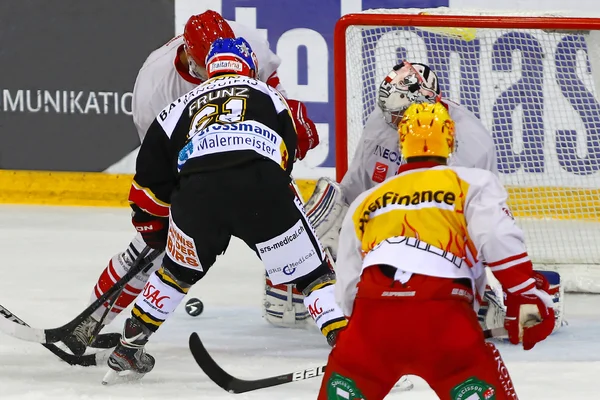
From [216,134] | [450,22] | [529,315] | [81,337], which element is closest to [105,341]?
[81,337]

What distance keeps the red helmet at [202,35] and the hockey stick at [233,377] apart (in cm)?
86

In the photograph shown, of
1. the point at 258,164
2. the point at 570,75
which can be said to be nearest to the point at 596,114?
the point at 570,75

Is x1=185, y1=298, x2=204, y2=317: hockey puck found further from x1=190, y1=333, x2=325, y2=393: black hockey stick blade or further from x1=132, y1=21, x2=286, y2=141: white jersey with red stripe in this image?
x1=190, y1=333, x2=325, y2=393: black hockey stick blade

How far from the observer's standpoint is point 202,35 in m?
3.86

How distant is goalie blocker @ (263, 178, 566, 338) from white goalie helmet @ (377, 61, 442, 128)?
1.23ft

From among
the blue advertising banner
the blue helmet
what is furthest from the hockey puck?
the blue advertising banner

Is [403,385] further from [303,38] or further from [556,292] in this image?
[303,38]

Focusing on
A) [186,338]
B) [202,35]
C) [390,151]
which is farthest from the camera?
[186,338]

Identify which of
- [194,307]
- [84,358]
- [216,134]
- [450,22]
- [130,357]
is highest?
[450,22]

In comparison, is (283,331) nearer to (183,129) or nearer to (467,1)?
(183,129)

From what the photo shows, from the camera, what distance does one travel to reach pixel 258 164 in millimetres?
3416

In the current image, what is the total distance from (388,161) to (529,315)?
162cm

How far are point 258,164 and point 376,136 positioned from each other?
84 centimetres

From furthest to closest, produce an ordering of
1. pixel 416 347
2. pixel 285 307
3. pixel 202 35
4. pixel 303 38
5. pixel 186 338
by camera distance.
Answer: pixel 303 38 < pixel 285 307 < pixel 186 338 < pixel 202 35 < pixel 416 347
